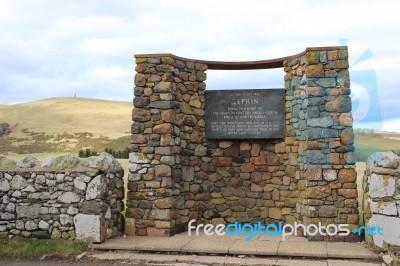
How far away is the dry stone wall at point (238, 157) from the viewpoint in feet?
24.6

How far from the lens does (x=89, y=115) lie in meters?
33.3

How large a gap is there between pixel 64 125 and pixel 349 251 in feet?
82.0

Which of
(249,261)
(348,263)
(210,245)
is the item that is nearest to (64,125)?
(210,245)

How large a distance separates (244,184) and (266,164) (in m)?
0.62


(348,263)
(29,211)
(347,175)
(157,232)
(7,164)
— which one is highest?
(7,164)

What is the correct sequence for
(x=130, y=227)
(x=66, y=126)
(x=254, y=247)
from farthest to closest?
(x=66, y=126) < (x=130, y=227) < (x=254, y=247)

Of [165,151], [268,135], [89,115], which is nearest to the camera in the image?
[165,151]

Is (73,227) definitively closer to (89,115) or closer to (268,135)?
(268,135)

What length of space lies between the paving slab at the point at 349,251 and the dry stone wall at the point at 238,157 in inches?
16.3

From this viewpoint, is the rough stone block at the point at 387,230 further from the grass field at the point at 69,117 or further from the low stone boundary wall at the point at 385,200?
the grass field at the point at 69,117

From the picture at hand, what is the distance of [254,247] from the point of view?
6.94 meters

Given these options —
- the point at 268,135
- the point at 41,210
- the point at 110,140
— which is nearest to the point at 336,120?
the point at 268,135

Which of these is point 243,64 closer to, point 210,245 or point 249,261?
point 210,245

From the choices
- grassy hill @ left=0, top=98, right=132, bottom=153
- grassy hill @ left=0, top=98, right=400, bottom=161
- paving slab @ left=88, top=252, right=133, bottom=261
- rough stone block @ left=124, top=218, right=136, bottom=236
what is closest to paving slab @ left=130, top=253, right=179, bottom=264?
paving slab @ left=88, top=252, right=133, bottom=261
